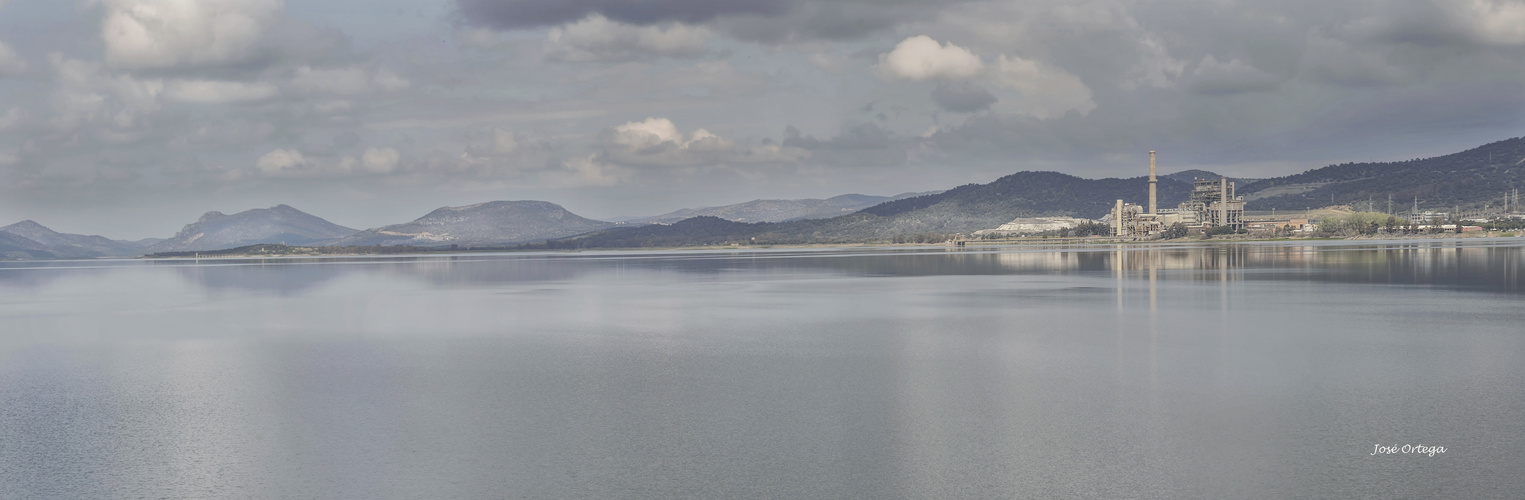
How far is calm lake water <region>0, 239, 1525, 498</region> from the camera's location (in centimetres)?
905

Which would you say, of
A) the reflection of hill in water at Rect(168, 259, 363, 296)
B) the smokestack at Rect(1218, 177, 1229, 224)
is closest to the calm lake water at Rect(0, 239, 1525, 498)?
the reflection of hill in water at Rect(168, 259, 363, 296)

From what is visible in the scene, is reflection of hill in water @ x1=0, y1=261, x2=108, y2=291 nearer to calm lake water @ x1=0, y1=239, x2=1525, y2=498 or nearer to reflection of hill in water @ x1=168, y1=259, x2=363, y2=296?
reflection of hill in water @ x1=168, y1=259, x2=363, y2=296

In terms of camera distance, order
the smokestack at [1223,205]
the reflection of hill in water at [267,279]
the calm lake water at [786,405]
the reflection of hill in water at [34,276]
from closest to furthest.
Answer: the calm lake water at [786,405], the reflection of hill in water at [267,279], the reflection of hill in water at [34,276], the smokestack at [1223,205]

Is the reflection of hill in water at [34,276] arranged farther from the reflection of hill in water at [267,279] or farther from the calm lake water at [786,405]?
the calm lake water at [786,405]

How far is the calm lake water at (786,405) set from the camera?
9.05m

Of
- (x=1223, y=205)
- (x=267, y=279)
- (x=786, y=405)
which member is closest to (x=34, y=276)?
(x=267, y=279)

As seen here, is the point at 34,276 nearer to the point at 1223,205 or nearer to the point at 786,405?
the point at 786,405

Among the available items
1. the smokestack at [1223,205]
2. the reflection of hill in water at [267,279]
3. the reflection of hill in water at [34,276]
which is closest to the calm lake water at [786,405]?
the reflection of hill in water at [267,279]

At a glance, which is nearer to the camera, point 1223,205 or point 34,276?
point 34,276

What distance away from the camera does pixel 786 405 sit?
41.7 ft

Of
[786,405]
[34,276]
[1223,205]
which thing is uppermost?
[1223,205]

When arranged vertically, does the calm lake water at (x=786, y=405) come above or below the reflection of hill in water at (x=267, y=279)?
below

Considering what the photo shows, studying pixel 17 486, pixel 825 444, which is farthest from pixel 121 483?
pixel 825 444

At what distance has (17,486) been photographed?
9273mm
